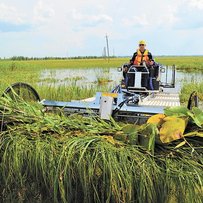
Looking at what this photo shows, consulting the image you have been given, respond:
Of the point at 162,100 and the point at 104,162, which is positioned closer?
the point at 104,162

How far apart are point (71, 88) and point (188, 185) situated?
27.6 ft

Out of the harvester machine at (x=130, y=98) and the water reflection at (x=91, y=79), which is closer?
the harvester machine at (x=130, y=98)

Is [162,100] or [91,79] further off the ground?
[162,100]

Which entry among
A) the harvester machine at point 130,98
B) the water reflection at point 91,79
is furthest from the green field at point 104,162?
the water reflection at point 91,79

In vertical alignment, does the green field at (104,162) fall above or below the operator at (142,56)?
below

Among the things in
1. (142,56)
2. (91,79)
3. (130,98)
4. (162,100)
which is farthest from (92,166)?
(91,79)

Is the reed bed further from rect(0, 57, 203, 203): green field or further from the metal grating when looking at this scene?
the metal grating

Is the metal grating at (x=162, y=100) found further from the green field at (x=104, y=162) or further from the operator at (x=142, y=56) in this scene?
the green field at (x=104, y=162)

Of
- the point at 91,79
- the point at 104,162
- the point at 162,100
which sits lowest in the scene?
the point at 91,79

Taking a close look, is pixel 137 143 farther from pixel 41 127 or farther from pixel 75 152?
pixel 41 127

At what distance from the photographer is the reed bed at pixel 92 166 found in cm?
266

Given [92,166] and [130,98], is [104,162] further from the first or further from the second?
[130,98]

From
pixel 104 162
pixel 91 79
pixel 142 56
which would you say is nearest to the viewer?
pixel 104 162

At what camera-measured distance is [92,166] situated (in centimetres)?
271
